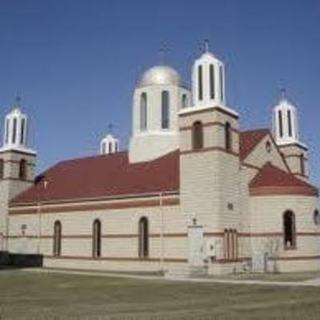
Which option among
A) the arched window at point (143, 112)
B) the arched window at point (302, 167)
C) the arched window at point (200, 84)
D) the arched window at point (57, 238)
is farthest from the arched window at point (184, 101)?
the arched window at point (57, 238)

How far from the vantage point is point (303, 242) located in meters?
38.7

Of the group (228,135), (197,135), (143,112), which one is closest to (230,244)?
(228,135)

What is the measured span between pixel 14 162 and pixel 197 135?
21.2 m

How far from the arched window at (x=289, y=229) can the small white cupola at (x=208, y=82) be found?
→ 8531 mm

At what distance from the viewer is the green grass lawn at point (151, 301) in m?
16.7

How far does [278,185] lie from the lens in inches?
1518

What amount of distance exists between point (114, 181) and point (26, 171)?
12.3 m

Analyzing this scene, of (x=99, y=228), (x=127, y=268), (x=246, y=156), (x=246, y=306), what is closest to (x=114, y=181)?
(x=99, y=228)

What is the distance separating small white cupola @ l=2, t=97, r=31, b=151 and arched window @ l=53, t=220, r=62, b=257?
32.6 ft

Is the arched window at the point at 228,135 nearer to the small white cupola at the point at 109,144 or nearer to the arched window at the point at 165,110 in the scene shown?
the arched window at the point at 165,110

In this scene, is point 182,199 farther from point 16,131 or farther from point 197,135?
point 16,131

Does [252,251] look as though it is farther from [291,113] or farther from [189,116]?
[291,113]

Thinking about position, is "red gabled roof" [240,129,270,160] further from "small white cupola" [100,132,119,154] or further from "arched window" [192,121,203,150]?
"small white cupola" [100,132,119,154]

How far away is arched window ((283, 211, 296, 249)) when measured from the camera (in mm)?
38625
